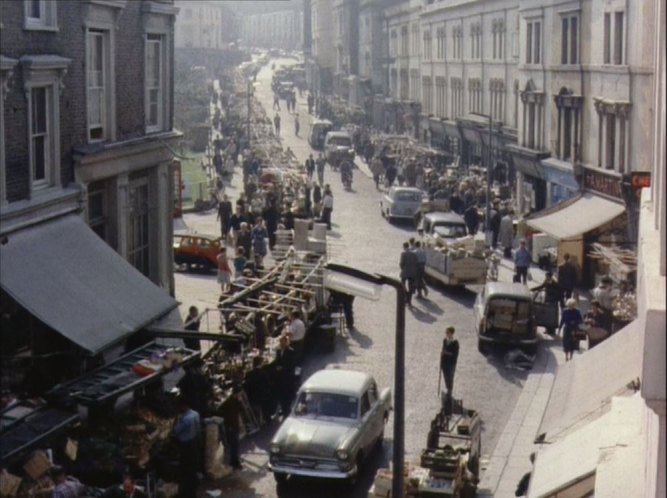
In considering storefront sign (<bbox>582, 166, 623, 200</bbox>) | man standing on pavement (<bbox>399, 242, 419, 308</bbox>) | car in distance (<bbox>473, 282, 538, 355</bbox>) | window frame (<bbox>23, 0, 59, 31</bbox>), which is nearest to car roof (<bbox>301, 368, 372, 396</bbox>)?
window frame (<bbox>23, 0, 59, 31</bbox>)

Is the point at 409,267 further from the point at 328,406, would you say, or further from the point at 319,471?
the point at 319,471

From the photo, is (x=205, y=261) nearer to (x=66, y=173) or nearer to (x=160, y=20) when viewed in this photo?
(x=160, y=20)

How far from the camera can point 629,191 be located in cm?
3491

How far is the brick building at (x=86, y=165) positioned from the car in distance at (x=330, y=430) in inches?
115

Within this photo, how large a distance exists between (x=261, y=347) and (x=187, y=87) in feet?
303

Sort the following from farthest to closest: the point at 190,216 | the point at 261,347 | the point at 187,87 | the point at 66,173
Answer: the point at 187,87 → the point at 190,216 → the point at 261,347 → the point at 66,173

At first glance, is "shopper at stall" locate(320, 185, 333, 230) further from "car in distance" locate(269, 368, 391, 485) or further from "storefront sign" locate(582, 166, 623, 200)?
"car in distance" locate(269, 368, 391, 485)

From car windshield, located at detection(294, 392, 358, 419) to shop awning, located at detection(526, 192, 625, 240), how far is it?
1733 cm

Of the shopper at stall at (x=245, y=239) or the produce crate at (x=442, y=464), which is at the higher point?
the shopper at stall at (x=245, y=239)

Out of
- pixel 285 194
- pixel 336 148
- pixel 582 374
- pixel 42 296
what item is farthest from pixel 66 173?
Answer: pixel 336 148

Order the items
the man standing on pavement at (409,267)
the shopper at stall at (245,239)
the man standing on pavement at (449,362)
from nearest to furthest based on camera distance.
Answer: the man standing on pavement at (449,362), the man standing on pavement at (409,267), the shopper at stall at (245,239)

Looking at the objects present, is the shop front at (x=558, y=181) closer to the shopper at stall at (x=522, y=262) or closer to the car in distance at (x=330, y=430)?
the shopper at stall at (x=522, y=262)

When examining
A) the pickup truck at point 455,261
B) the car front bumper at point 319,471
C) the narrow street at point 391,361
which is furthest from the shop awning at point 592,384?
the pickup truck at point 455,261

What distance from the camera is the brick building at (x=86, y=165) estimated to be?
62.4ft
